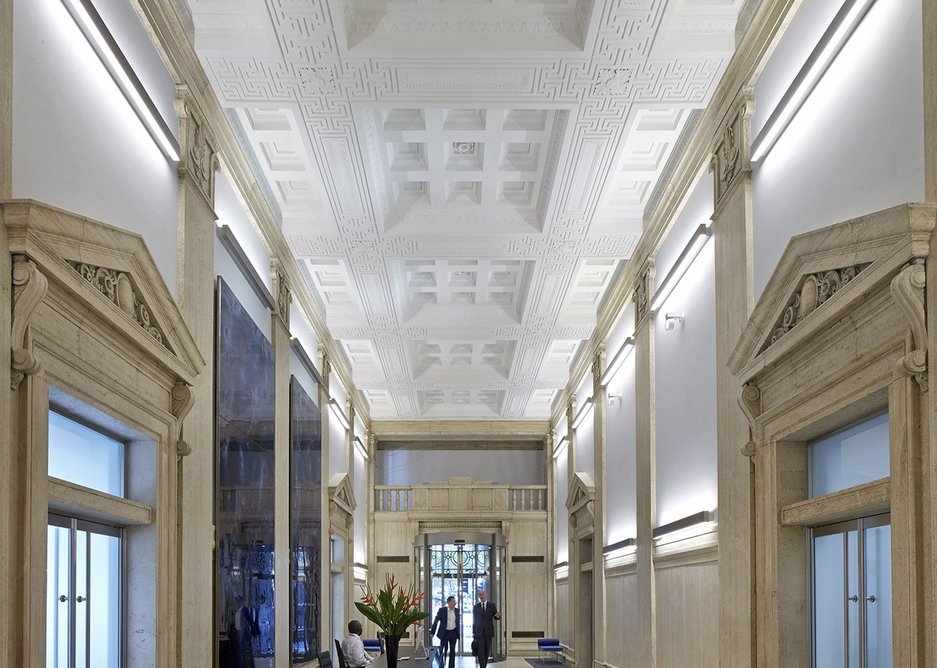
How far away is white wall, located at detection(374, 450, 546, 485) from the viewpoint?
28.8 metres

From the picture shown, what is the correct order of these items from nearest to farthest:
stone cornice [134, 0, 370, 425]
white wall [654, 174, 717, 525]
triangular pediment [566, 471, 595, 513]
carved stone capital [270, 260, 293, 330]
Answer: stone cornice [134, 0, 370, 425]
white wall [654, 174, 717, 525]
carved stone capital [270, 260, 293, 330]
triangular pediment [566, 471, 595, 513]

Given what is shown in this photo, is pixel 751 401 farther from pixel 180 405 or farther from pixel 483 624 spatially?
pixel 483 624

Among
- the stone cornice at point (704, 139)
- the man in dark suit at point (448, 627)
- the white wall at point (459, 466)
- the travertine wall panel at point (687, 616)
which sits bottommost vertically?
the man in dark suit at point (448, 627)

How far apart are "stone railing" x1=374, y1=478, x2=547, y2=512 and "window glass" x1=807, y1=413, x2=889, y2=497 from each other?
21014 millimetres

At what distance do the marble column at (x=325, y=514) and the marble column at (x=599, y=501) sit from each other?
415 centimetres

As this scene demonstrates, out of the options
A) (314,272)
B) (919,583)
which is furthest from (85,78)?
(314,272)

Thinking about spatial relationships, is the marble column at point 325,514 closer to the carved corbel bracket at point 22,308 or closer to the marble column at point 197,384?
the marble column at point 197,384

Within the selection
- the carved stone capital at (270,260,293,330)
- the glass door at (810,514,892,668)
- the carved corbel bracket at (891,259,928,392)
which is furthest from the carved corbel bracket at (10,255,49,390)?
the carved stone capital at (270,260,293,330)

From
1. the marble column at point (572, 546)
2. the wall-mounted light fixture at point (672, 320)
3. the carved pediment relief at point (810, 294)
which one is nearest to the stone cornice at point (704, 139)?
the wall-mounted light fixture at point (672, 320)

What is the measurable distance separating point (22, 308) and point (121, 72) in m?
2.26

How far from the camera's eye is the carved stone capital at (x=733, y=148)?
796 cm

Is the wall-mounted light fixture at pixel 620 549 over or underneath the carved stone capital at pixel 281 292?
underneath

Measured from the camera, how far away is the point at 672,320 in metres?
11.0

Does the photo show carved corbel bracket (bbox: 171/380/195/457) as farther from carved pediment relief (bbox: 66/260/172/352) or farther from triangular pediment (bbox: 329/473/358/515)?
triangular pediment (bbox: 329/473/358/515)
